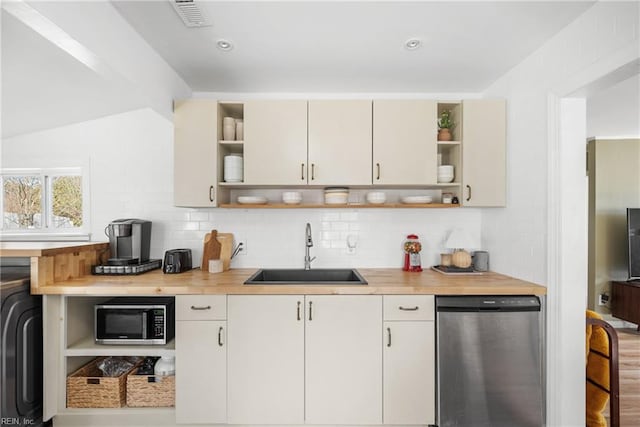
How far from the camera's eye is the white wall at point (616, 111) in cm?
279

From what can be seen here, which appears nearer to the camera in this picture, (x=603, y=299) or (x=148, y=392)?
(x=148, y=392)

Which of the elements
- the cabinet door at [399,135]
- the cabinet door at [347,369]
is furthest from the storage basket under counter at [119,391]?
the cabinet door at [399,135]

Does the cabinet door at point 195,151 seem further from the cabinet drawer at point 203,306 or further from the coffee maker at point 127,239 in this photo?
the cabinet drawer at point 203,306

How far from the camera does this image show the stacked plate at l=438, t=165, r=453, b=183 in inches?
96.7

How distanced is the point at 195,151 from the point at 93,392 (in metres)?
1.73

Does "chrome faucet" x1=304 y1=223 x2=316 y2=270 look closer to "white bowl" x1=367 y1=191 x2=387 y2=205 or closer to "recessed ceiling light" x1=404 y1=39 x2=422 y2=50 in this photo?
"white bowl" x1=367 y1=191 x2=387 y2=205

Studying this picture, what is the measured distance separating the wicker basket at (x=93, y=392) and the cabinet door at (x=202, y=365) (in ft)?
1.44

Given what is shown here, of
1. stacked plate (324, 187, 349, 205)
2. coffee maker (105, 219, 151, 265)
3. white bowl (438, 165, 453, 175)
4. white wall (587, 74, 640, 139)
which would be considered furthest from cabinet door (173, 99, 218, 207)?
white wall (587, 74, 640, 139)

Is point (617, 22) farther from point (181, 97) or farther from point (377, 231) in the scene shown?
point (181, 97)

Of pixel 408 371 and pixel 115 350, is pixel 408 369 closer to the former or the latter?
pixel 408 371

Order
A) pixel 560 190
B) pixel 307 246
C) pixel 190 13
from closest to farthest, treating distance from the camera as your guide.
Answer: pixel 190 13 < pixel 560 190 < pixel 307 246

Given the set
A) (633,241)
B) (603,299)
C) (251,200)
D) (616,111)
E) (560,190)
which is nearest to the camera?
(560,190)

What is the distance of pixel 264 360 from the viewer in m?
1.99

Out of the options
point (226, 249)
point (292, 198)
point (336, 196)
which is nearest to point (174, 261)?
point (226, 249)
